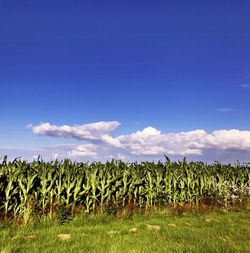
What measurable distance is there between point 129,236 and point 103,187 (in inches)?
162

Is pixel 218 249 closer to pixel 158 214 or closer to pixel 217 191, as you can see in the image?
pixel 158 214

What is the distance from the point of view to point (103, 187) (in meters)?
15.3

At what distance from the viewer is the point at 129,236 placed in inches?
451

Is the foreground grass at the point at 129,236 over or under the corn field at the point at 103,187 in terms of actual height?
under

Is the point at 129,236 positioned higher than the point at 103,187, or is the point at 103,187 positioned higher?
the point at 103,187

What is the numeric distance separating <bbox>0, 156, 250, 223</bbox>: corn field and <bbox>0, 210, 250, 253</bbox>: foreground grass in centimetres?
114

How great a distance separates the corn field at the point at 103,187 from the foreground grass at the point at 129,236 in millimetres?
1137

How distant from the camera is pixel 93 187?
15.0 meters

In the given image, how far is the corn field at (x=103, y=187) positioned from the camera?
44.9 ft

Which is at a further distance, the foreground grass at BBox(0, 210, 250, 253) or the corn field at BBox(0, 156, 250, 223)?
the corn field at BBox(0, 156, 250, 223)

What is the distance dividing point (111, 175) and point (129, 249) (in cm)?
661

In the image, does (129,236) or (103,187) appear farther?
(103,187)

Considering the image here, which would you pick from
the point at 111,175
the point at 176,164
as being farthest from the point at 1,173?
the point at 176,164

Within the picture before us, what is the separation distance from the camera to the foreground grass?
33.4 feet
